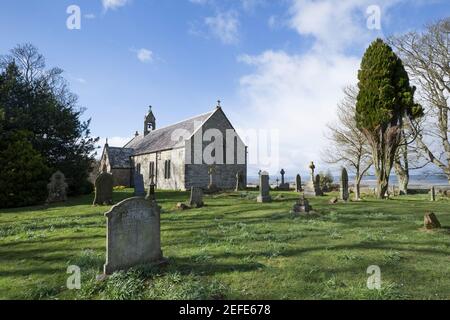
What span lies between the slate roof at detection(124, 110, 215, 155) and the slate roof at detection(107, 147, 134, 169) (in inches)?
59.1

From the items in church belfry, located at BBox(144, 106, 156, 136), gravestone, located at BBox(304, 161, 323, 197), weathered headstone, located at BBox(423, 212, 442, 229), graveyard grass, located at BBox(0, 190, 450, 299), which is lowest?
graveyard grass, located at BBox(0, 190, 450, 299)

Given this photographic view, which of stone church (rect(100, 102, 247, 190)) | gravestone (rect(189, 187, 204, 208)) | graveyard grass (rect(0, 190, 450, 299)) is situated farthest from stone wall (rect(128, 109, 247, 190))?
graveyard grass (rect(0, 190, 450, 299))

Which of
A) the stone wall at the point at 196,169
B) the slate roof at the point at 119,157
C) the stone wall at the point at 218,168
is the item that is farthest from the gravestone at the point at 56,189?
the slate roof at the point at 119,157

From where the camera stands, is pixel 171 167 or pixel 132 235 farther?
pixel 171 167

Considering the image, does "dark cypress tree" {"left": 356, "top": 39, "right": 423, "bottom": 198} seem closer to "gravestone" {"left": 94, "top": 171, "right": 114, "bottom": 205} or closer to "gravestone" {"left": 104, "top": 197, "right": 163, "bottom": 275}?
"gravestone" {"left": 94, "top": 171, "right": 114, "bottom": 205}

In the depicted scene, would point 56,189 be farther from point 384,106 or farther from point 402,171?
point 402,171

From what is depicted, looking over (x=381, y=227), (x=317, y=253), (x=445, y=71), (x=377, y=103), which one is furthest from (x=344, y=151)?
(x=317, y=253)

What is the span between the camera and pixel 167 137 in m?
36.8

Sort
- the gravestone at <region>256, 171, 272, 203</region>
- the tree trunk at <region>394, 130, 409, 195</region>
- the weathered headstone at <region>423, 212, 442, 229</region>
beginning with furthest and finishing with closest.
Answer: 1. the tree trunk at <region>394, 130, 409, 195</region>
2. the gravestone at <region>256, 171, 272, 203</region>
3. the weathered headstone at <region>423, 212, 442, 229</region>

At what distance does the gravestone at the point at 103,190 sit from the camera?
56.5 ft

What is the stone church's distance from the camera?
101ft

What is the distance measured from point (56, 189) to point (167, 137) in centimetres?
1758

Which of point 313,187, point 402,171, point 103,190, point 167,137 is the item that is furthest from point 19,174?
point 402,171

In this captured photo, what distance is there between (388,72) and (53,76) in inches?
1388
